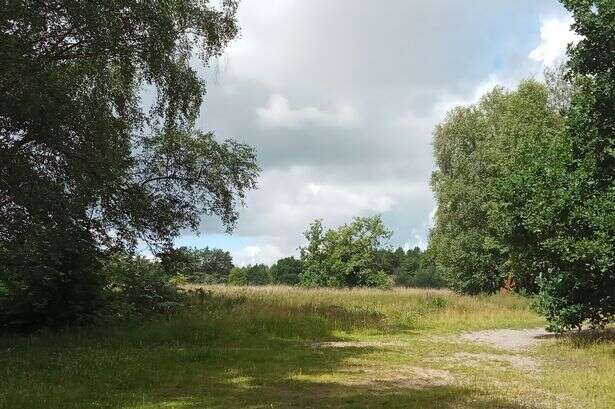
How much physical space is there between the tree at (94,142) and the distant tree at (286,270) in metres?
119

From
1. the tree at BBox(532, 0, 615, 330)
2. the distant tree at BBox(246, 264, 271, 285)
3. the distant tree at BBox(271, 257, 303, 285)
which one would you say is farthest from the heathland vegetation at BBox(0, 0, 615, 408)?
the distant tree at BBox(246, 264, 271, 285)

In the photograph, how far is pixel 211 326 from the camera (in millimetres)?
19516

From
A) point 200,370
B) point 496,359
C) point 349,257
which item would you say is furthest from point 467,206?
point 200,370

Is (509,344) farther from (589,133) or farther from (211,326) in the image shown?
(211,326)

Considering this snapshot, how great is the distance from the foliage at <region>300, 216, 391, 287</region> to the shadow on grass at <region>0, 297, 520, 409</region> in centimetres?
3357

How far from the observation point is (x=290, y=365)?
44.7 feet

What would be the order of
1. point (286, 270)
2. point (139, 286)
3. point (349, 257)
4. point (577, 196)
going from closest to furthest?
point (577, 196), point (139, 286), point (349, 257), point (286, 270)

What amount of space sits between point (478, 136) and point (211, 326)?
1263 inches

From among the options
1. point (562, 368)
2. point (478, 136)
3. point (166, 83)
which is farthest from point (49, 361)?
point (478, 136)

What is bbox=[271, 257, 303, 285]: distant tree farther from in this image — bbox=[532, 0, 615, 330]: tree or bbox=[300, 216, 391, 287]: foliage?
bbox=[532, 0, 615, 330]: tree

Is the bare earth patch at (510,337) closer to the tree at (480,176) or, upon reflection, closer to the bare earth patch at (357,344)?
the bare earth patch at (357,344)

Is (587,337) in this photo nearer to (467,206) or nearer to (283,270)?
(467,206)

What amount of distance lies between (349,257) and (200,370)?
43.6 metres

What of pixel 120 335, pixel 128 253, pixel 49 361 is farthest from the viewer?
pixel 128 253
